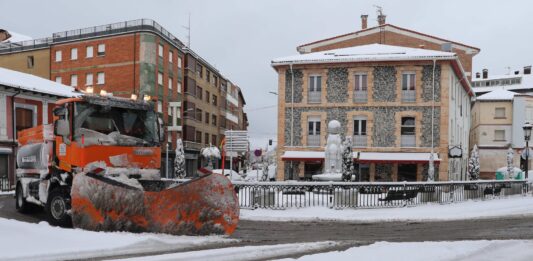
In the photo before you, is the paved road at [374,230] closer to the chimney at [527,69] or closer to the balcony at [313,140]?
the balcony at [313,140]

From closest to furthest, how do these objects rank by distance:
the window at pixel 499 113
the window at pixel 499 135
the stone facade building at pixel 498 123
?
the stone facade building at pixel 498 123, the window at pixel 499 135, the window at pixel 499 113

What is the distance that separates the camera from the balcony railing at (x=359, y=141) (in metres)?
29.9

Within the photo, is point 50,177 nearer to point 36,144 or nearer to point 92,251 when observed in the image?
point 36,144

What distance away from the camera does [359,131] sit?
1185 inches

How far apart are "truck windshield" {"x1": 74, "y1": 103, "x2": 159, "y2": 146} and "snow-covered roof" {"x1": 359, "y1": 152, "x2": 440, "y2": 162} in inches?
772

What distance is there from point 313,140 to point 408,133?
568cm

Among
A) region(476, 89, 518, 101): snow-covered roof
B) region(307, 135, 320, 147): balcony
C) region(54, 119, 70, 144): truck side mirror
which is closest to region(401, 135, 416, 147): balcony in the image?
region(307, 135, 320, 147): balcony

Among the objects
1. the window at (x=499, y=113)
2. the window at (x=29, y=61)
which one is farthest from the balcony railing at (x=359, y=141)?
the window at (x=29, y=61)

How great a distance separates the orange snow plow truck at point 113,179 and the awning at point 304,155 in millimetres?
18338

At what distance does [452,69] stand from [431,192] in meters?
16.0

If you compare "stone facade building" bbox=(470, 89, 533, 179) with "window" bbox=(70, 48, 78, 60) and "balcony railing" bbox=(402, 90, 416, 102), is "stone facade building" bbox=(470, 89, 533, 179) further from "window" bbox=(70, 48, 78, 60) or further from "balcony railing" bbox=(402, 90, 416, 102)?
"window" bbox=(70, 48, 78, 60)

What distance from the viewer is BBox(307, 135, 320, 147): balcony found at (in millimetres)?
30281

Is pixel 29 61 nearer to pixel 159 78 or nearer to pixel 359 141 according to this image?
pixel 159 78

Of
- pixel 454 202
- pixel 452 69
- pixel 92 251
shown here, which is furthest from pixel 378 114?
pixel 92 251
